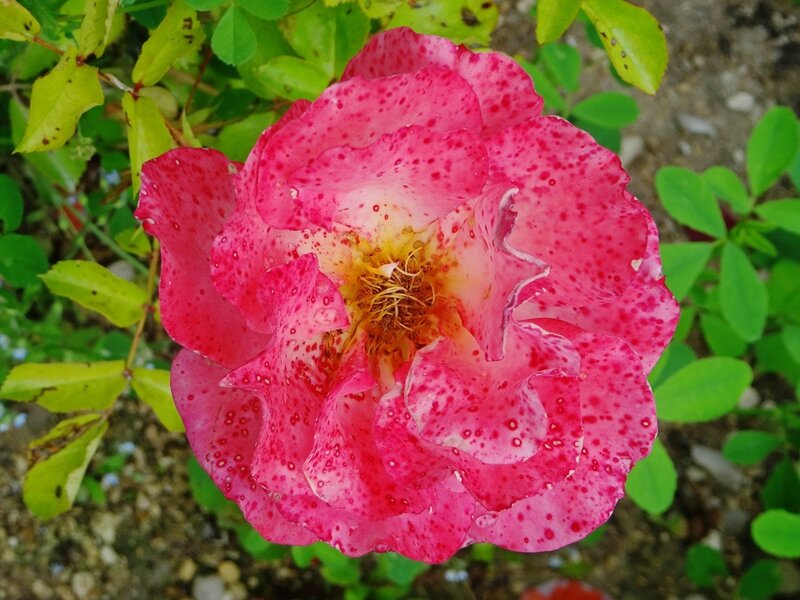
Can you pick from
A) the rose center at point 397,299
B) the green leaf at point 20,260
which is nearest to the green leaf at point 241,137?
the rose center at point 397,299

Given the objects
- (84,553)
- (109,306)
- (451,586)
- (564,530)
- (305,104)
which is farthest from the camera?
(451,586)

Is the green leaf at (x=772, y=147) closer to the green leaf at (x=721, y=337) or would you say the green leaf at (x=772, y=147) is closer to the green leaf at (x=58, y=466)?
the green leaf at (x=721, y=337)

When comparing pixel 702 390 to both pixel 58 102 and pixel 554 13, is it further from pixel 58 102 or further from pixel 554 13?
pixel 58 102

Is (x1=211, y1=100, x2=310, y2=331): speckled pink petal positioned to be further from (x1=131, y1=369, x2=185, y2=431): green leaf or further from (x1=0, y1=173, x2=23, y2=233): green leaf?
(x1=0, y1=173, x2=23, y2=233): green leaf

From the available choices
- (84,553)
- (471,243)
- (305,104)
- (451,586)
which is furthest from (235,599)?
(305,104)

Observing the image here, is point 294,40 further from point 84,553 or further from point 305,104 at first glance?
point 84,553

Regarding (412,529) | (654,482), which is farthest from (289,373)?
(654,482)

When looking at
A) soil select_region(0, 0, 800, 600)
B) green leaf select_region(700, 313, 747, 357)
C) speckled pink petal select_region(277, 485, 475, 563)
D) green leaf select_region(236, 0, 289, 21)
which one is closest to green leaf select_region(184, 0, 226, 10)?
green leaf select_region(236, 0, 289, 21)
